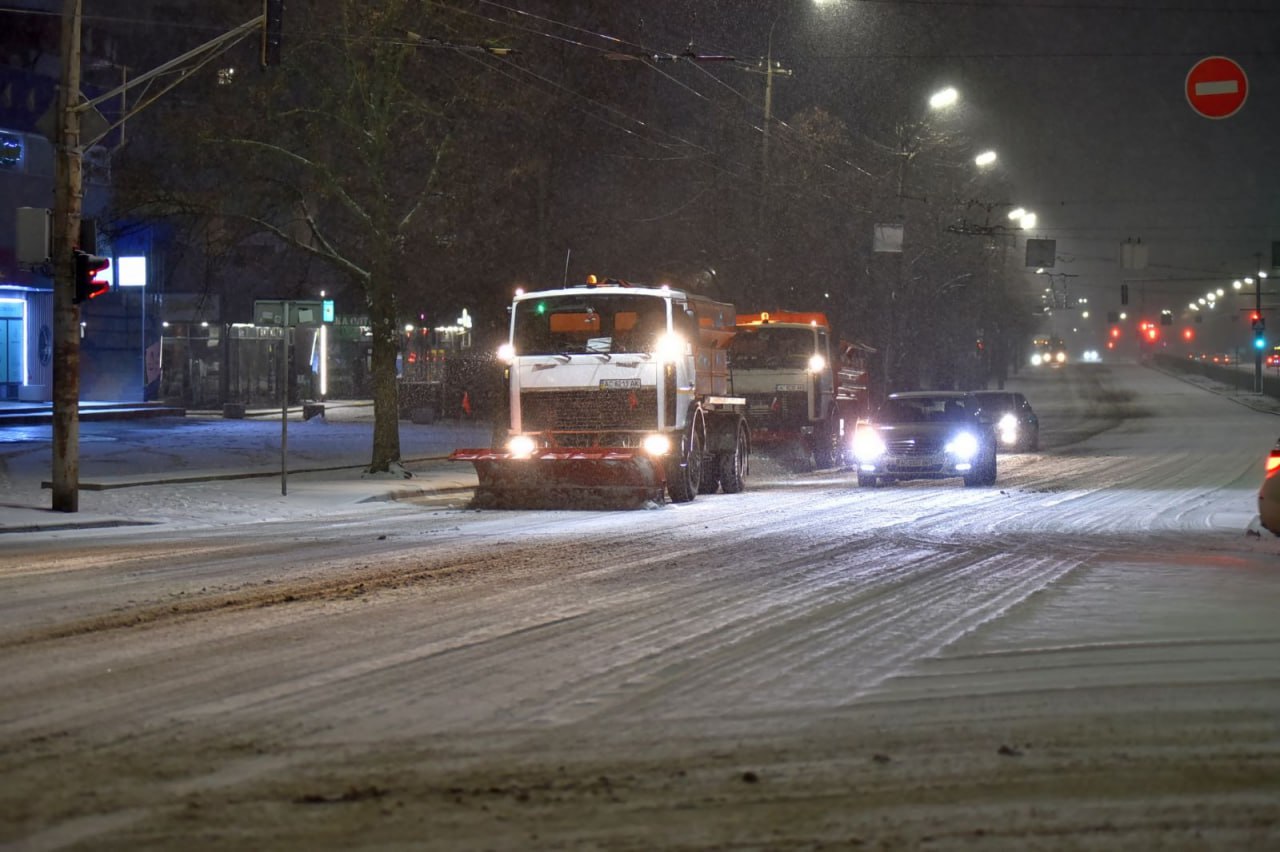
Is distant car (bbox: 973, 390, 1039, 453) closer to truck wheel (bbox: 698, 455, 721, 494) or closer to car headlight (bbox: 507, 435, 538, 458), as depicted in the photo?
truck wheel (bbox: 698, 455, 721, 494)

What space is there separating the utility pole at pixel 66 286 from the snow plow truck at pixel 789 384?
1497 centimetres

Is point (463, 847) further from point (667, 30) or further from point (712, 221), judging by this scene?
point (667, 30)

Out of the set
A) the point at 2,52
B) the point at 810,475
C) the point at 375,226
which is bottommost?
the point at 810,475

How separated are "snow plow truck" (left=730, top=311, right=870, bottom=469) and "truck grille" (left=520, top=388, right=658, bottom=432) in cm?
1052

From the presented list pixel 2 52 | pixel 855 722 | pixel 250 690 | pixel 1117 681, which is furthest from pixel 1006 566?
pixel 2 52

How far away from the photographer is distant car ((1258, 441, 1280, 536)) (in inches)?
574

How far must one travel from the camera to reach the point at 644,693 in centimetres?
802

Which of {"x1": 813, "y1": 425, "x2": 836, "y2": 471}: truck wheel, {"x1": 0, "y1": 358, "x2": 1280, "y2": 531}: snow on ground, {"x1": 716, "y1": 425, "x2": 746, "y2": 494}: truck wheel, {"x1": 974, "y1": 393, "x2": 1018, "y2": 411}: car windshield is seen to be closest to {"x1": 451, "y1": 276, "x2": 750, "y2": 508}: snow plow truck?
{"x1": 716, "y1": 425, "x2": 746, "y2": 494}: truck wheel

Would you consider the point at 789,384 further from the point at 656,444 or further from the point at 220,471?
the point at 220,471

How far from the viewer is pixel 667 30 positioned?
4684 centimetres

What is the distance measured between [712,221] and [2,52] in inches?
865

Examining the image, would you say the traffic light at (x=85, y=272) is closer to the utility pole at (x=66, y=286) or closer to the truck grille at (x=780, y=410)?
the utility pole at (x=66, y=286)

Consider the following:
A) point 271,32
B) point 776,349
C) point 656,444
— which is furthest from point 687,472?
point 776,349

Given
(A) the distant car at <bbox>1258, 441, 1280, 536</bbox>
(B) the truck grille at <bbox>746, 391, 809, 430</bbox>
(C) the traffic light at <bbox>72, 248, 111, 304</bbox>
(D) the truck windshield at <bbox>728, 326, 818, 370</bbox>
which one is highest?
(C) the traffic light at <bbox>72, 248, 111, 304</bbox>
